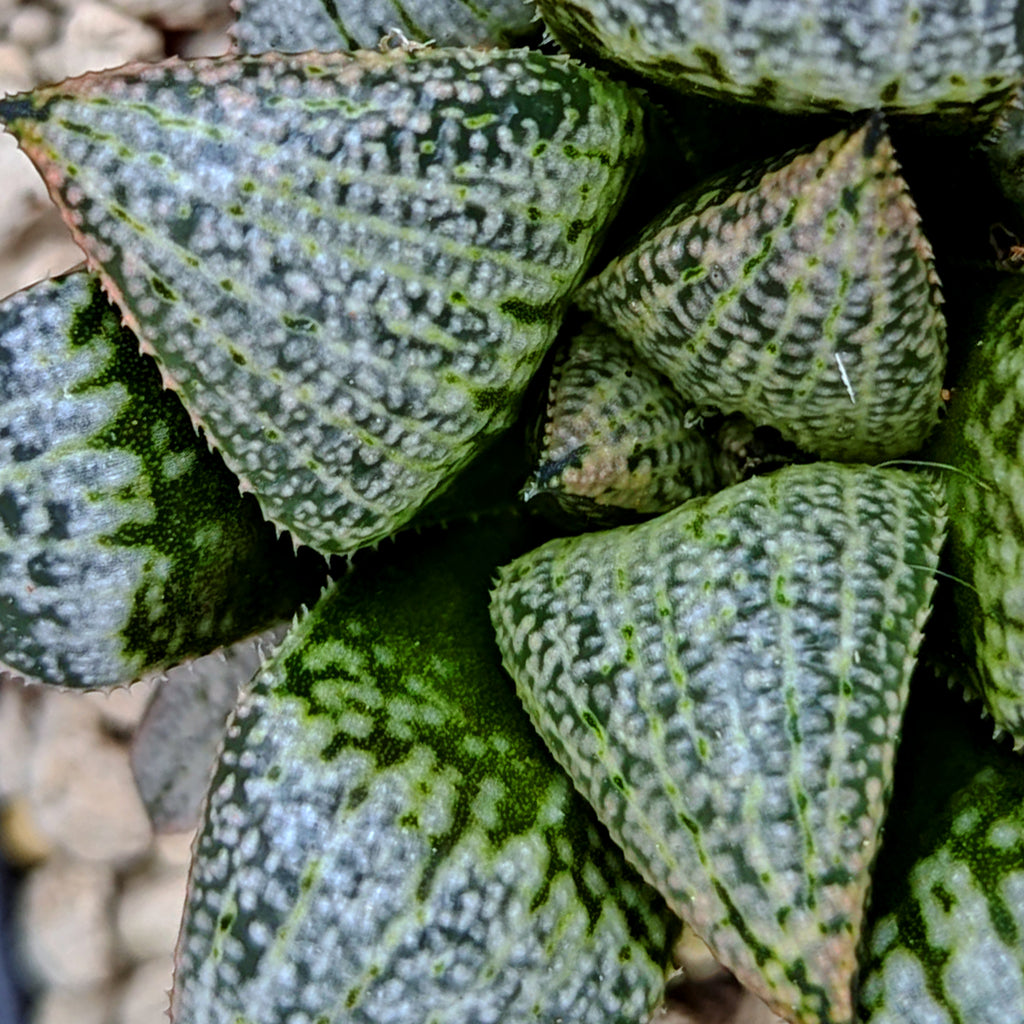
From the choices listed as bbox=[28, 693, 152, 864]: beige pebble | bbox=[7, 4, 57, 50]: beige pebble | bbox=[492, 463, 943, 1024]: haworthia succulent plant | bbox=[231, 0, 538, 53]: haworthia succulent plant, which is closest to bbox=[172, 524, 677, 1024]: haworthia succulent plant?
bbox=[492, 463, 943, 1024]: haworthia succulent plant

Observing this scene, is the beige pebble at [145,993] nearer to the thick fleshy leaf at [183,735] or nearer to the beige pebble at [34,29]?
the thick fleshy leaf at [183,735]

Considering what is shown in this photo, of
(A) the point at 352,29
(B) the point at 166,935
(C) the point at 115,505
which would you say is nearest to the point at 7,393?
(C) the point at 115,505

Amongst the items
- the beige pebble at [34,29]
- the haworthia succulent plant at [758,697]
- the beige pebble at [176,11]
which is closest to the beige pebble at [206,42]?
the beige pebble at [176,11]

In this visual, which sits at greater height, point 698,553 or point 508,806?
point 698,553

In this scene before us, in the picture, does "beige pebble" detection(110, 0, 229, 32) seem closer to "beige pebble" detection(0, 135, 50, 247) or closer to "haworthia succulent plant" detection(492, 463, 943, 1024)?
"beige pebble" detection(0, 135, 50, 247)

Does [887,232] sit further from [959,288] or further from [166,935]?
[166,935]

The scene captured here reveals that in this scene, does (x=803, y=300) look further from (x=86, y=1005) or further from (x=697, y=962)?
(x=86, y=1005)
